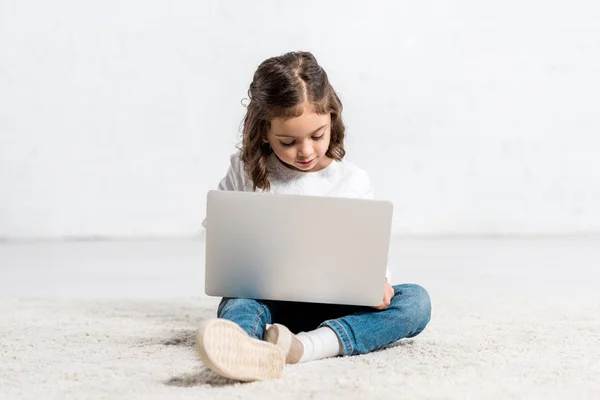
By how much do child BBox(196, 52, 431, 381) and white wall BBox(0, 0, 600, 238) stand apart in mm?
1760

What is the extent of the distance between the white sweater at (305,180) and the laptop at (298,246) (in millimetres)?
341

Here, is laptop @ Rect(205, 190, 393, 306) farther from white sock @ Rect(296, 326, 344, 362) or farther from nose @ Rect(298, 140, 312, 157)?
nose @ Rect(298, 140, 312, 157)

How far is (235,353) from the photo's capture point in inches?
46.1

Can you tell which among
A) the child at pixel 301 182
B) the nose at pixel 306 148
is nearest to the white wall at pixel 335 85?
the child at pixel 301 182

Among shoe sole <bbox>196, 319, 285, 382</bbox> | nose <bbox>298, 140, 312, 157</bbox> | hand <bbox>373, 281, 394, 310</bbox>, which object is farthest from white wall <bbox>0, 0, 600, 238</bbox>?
shoe sole <bbox>196, 319, 285, 382</bbox>

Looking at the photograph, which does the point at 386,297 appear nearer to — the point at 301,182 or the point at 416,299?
the point at 416,299

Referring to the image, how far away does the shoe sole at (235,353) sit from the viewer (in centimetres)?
113

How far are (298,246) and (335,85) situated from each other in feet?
7.21

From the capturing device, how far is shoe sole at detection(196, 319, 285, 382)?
113 centimetres

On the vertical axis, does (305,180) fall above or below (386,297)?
above

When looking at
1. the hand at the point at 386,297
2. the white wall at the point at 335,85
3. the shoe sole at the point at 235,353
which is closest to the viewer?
the shoe sole at the point at 235,353

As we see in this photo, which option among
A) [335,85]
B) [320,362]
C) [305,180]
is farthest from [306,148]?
[335,85]

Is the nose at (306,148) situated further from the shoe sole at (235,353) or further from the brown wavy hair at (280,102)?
the shoe sole at (235,353)

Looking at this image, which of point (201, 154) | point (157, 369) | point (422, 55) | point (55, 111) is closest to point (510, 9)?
point (422, 55)
